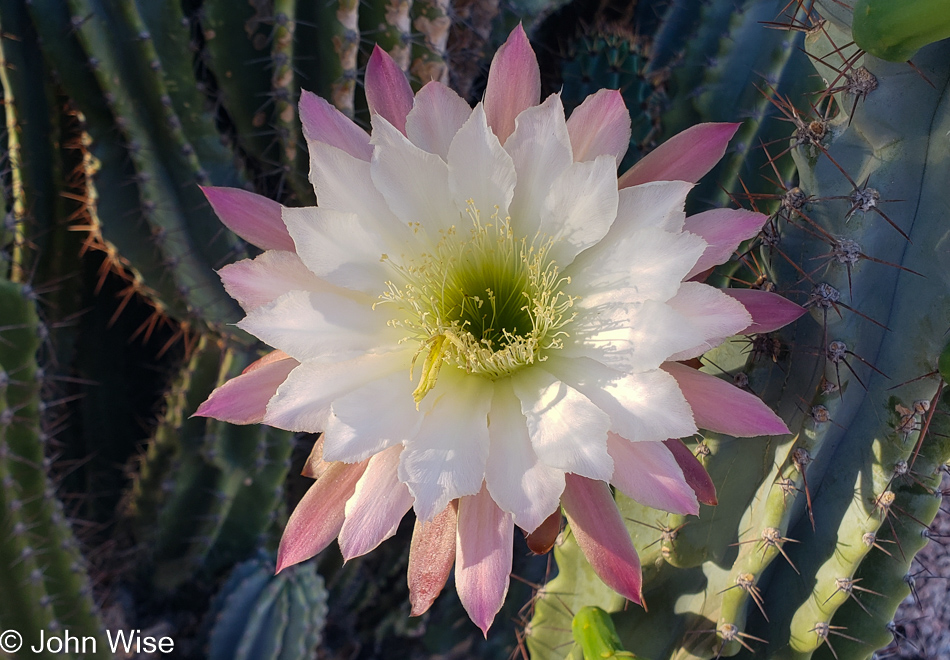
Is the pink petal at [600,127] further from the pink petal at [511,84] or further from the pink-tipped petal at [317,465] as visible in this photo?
the pink-tipped petal at [317,465]

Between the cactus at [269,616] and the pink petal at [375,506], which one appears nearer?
the pink petal at [375,506]

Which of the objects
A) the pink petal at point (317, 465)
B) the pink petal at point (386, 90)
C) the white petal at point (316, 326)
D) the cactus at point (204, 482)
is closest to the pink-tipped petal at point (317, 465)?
the pink petal at point (317, 465)

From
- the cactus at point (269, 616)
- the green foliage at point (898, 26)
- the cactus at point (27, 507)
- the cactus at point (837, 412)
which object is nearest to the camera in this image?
the green foliage at point (898, 26)

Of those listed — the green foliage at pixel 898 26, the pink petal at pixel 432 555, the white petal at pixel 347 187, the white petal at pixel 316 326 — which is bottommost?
the pink petal at pixel 432 555

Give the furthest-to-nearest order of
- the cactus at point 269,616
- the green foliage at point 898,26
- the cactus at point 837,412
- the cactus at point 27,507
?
the cactus at point 269,616, the cactus at point 27,507, the cactus at point 837,412, the green foliage at point 898,26

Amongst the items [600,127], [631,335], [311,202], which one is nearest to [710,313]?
[631,335]

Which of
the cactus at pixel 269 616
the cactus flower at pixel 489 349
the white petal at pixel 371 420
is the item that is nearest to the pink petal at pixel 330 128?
the cactus flower at pixel 489 349

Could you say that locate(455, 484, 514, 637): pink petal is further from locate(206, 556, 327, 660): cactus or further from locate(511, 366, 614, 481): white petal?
locate(206, 556, 327, 660): cactus

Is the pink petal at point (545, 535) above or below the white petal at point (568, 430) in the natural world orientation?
below

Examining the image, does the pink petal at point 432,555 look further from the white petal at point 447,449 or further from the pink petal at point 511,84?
the pink petal at point 511,84

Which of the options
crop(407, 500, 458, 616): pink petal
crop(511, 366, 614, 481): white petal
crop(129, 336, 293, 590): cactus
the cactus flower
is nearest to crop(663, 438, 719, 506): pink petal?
the cactus flower
